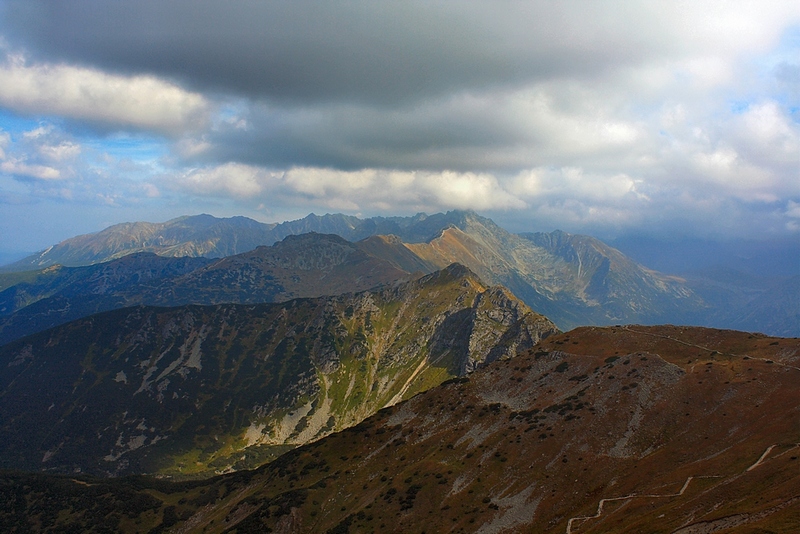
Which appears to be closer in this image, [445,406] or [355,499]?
[355,499]

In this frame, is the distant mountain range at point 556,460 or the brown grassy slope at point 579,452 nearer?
the brown grassy slope at point 579,452

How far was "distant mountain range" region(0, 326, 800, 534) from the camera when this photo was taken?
2975 inches

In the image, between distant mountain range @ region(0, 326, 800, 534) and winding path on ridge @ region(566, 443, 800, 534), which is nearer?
winding path on ridge @ region(566, 443, 800, 534)

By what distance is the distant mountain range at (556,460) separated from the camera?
75562 mm

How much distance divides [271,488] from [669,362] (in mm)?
146158

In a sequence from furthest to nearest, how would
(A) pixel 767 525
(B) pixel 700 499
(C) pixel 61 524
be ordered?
(C) pixel 61 524, (B) pixel 700 499, (A) pixel 767 525

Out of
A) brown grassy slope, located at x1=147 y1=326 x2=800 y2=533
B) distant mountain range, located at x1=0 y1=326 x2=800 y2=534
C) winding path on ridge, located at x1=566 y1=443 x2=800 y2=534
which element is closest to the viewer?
brown grassy slope, located at x1=147 y1=326 x2=800 y2=533

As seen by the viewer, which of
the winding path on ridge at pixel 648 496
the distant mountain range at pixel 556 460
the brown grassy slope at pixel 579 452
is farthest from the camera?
the distant mountain range at pixel 556 460

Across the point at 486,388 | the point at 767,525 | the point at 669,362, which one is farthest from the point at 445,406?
the point at 767,525

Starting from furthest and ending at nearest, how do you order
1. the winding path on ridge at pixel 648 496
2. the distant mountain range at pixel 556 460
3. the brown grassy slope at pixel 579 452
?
the distant mountain range at pixel 556 460
the winding path on ridge at pixel 648 496
the brown grassy slope at pixel 579 452

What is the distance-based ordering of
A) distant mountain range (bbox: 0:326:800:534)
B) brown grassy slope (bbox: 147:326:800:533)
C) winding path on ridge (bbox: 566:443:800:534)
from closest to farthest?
brown grassy slope (bbox: 147:326:800:533) < winding path on ridge (bbox: 566:443:800:534) < distant mountain range (bbox: 0:326:800:534)

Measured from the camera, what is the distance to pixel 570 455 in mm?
105938

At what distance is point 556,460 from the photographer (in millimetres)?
106375

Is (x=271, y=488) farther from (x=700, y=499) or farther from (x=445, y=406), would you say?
(x=700, y=499)
